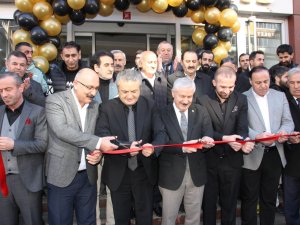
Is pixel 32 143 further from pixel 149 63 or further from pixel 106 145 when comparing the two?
pixel 149 63

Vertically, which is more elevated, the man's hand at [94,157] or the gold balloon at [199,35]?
the gold balloon at [199,35]

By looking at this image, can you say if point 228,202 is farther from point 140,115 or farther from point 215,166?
point 140,115

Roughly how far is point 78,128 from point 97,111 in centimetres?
28

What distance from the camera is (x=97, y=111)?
340cm

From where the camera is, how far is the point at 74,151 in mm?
3250

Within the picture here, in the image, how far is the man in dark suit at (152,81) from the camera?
4.30 metres

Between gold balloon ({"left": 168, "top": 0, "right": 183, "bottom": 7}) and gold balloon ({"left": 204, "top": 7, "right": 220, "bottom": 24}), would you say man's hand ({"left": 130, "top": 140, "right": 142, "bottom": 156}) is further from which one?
gold balloon ({"left": 204, "top": 7, "right": 220, "bottom": 24})

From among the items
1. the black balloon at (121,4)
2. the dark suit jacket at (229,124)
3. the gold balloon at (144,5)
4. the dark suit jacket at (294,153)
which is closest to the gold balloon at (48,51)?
the black balloon at (121,4)

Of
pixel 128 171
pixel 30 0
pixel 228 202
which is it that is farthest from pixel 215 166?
pixel 30 0

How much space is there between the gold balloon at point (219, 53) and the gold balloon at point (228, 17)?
1.64 feet

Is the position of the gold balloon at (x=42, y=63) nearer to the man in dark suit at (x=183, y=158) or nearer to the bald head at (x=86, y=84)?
the bald head at (x=86, y=84)

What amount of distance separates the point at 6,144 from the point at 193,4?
5.13 m

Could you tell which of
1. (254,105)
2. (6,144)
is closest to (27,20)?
(6,144)

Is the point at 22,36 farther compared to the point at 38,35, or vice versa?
the point at 22,36
